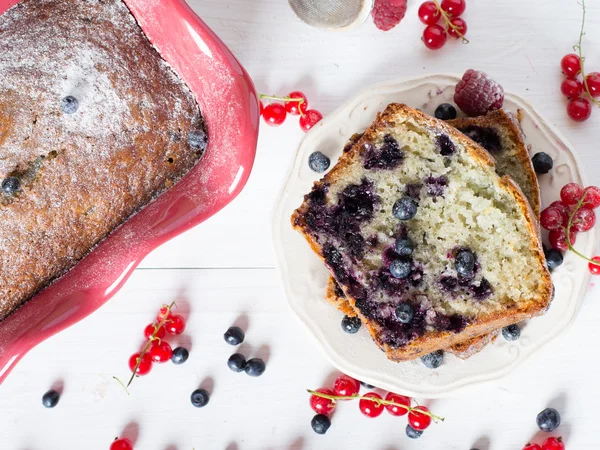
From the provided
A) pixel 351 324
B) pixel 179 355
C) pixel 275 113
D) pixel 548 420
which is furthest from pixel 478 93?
pixel 179 355

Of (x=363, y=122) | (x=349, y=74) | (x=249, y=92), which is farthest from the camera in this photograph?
(x=349, y=74)

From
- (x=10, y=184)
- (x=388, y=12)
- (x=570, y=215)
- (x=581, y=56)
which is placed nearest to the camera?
(x=10, y=184)

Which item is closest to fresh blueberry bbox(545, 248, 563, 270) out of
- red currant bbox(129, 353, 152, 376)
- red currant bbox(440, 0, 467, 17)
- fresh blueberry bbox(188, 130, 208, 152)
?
red currant bbox(440, 0, 467, 17)

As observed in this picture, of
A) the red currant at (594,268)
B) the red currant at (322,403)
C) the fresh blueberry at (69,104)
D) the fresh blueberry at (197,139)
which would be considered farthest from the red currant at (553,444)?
the fresh blueberry at (69,104)

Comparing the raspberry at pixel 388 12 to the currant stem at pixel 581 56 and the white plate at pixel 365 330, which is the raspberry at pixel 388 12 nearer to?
the white plate at pixel 365 330

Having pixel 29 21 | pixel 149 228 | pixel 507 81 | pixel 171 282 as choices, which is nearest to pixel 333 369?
pixel 171 282

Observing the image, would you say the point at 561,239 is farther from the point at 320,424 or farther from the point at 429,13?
the point at 320,424

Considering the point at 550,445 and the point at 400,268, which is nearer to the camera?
the point at 400,268

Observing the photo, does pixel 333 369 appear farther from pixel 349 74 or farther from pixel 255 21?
pixel 255 21
